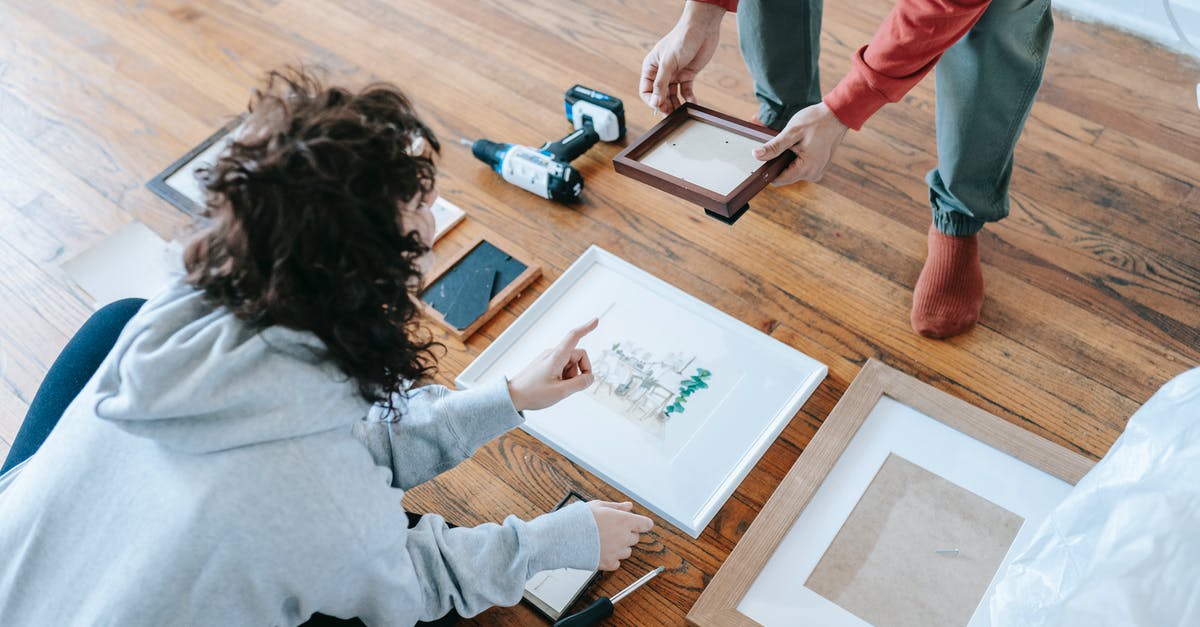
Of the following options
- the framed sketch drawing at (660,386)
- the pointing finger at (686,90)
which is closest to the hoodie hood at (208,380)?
the framed sketch drawing at (660,386)

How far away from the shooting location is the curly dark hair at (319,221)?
74 cm

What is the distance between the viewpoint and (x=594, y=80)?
1847 millimetres

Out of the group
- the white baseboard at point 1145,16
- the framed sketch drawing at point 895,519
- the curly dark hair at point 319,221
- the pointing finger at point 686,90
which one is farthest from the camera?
the white baseboard at point 1145,16

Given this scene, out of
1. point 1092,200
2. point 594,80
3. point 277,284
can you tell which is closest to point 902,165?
point 1092,200

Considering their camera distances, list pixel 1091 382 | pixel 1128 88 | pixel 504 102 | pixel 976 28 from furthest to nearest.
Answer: pixel 504 102, pixel 1128 88, pixel 1091 382, pixel 976 28

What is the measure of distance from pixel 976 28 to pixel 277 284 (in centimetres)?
95

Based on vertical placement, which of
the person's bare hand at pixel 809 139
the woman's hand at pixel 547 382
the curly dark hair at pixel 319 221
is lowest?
the woman's hand at pixel 547 382

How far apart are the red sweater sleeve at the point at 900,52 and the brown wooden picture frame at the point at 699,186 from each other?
0.12 m

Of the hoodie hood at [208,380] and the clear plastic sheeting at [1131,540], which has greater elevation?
the hoodie hood at [208,380]

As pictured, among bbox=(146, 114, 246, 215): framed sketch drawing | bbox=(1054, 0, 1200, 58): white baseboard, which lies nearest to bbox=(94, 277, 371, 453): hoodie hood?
bbox=(146, 114, 246, 215): framed sketch drawing

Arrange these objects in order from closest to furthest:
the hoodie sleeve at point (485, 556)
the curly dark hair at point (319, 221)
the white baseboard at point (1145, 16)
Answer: the curly dark hair at point (319, 221) → the hoodie sleeve at point (485, 556) → the white baseboard at point (1145, 16)

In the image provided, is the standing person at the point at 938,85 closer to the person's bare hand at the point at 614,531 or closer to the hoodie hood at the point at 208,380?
the person's bare hand at the point at 614,531

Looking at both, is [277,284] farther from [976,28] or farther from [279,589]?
[976,28]

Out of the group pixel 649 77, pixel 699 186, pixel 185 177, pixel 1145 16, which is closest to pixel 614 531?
pixel 699 186
